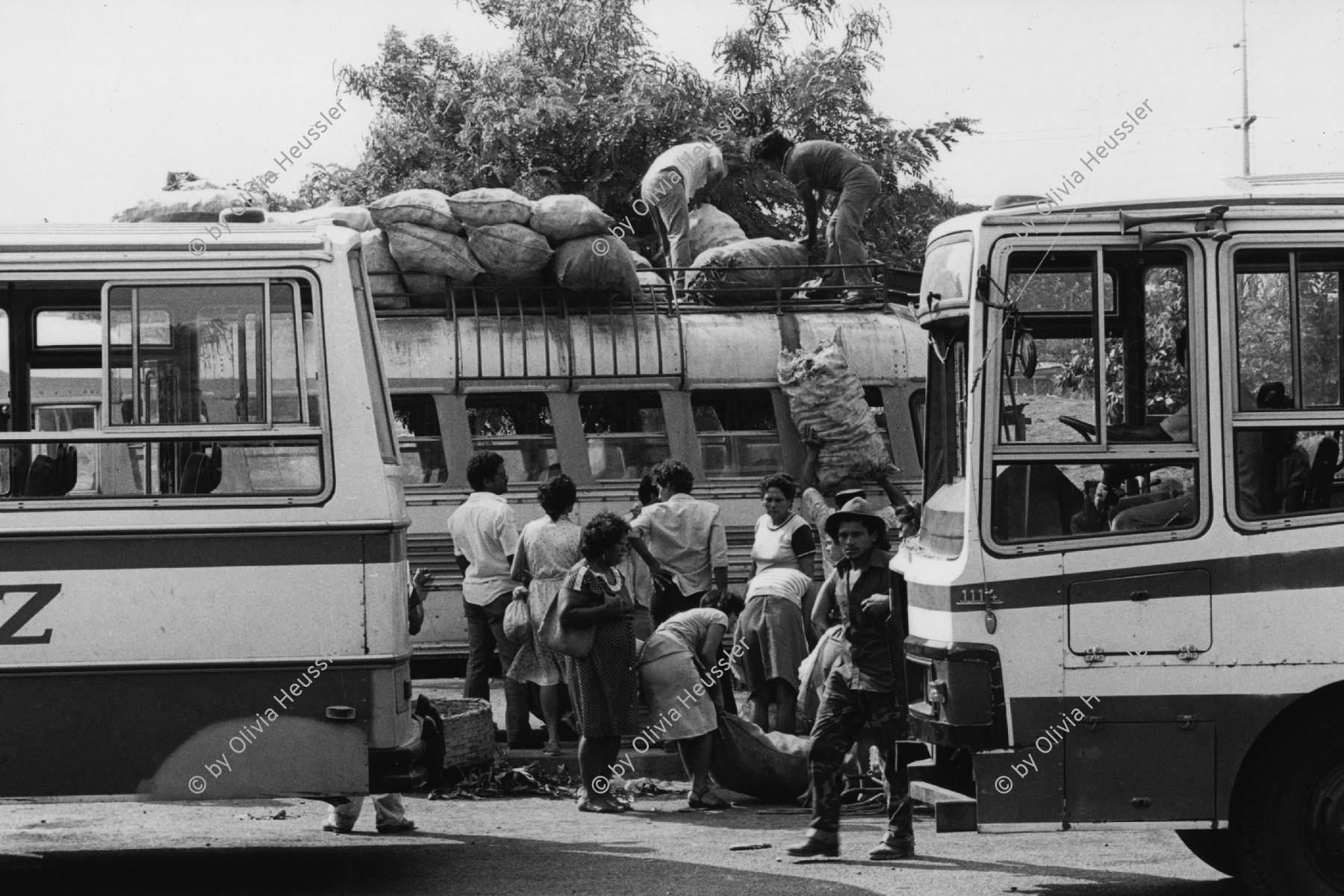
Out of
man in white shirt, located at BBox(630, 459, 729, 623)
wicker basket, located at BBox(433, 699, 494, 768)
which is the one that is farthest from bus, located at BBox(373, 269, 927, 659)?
wicker basket, located at BBox(433, 699, 494, 768)

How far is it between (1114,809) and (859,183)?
29.0 ft

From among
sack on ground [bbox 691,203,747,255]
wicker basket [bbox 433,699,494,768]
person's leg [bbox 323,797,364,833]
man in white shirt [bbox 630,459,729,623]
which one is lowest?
person's leg [bbox 323,797,364,833]

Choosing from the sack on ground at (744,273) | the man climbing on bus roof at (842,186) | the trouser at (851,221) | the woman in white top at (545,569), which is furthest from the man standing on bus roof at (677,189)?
the woman in white top at (545,569)

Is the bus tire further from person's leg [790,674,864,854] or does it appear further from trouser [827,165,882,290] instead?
trouser [827,165,882,290]

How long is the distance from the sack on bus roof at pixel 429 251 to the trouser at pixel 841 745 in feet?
19.1

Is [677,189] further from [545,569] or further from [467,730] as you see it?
[467,730]

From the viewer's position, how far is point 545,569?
10.0 meters

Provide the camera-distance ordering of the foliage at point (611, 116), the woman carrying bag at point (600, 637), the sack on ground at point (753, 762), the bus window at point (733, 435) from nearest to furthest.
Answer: the woman carrying bag at point (600, 637), the sack on ground at point (753, 762), the bus window at point (733, 435), the foliage at point (611, 116)

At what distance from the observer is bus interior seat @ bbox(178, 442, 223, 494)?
676 centimetres

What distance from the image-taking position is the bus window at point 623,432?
1277 centimetres

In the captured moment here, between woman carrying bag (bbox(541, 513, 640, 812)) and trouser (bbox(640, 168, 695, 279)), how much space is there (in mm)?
6106

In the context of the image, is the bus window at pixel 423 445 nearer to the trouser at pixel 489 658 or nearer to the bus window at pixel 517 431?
the bus window at pixel 517 431

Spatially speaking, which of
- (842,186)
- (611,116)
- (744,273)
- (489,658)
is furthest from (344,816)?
(611,116)

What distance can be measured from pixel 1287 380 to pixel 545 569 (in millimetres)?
4940
